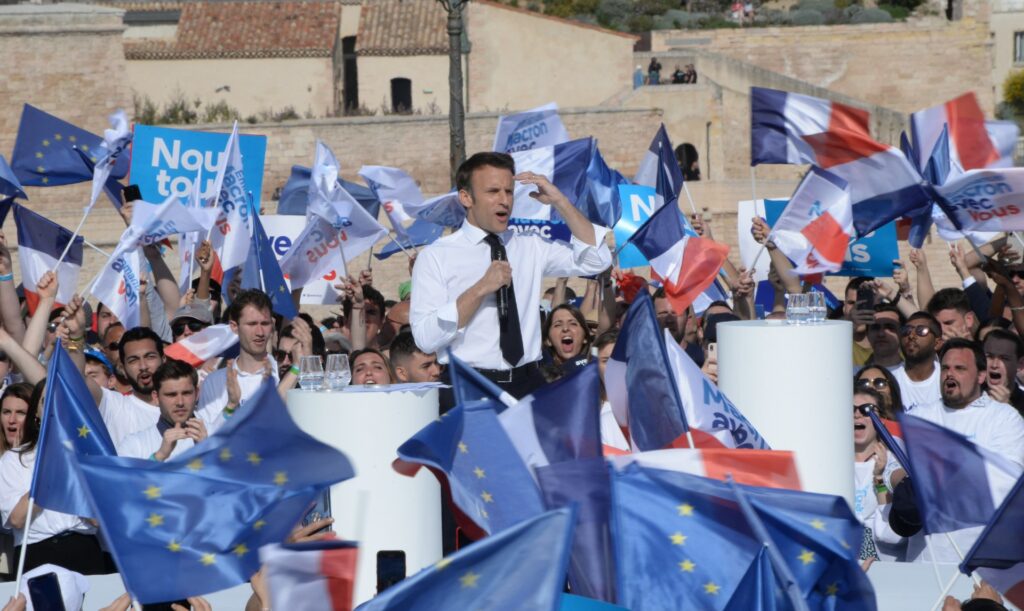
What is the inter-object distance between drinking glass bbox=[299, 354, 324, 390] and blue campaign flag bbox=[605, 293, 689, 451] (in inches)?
40.4

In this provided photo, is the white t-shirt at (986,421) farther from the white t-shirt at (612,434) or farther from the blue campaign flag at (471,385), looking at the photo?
the blue campaign flag at (471,385)

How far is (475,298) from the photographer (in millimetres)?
6402

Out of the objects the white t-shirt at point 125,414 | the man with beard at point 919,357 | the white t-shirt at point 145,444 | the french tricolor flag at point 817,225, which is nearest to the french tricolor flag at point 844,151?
the french tricolor flag at point 817,225

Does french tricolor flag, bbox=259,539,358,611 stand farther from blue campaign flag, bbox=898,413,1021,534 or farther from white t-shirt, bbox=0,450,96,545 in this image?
white t-shirt, bbox=0,450,96,545

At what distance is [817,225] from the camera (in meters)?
9.92

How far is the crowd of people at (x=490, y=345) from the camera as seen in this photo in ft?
22.2

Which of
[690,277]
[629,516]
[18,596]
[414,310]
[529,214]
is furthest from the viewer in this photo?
[529,214]

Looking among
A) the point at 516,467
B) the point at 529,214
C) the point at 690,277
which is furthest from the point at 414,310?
the point at 529,214

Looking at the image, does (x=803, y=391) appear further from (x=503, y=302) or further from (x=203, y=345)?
(x=203, y=345)

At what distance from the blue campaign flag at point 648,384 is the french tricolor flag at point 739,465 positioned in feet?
1.63

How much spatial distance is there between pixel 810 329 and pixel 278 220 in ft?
24.7

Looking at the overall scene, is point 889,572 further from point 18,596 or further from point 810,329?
point 18,596

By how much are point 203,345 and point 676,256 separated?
2839 mm

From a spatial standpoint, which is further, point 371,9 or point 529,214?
point 371,9
